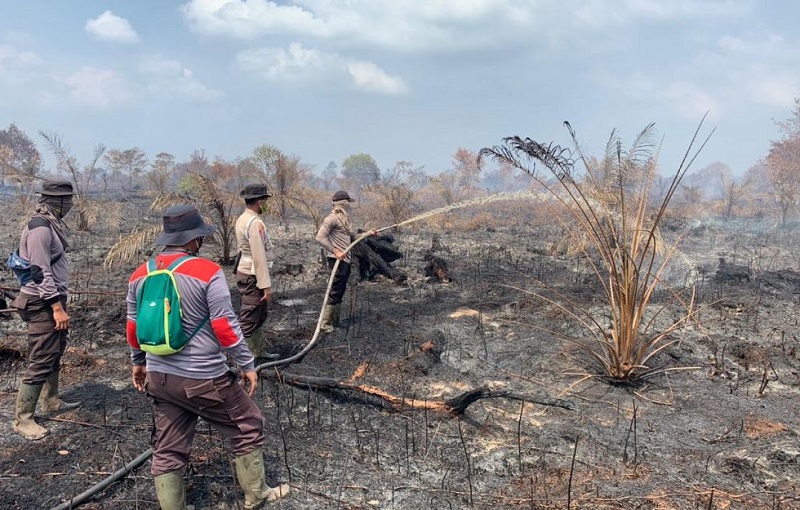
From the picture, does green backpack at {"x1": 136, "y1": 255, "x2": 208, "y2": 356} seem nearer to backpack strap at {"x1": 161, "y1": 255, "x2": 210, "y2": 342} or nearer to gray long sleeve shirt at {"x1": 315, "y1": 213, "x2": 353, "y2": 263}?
backpack strap at {"x1": 161, "y1": 255, "x2": 210, "y2": 342}

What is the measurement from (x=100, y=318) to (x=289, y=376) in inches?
152

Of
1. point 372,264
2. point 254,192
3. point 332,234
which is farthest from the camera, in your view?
point 372,264

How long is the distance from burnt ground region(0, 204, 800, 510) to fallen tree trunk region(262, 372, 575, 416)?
73 millimetres

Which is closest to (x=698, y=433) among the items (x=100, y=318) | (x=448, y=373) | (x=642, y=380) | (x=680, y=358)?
(x=642, y=380)

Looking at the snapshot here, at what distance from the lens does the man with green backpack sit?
2553mm

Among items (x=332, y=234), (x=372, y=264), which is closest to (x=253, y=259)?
(x=332, y=234)

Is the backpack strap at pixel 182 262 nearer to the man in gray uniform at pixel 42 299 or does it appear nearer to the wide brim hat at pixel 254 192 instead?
the man in gray uniform at pixel 42 299

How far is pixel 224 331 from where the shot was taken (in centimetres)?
262

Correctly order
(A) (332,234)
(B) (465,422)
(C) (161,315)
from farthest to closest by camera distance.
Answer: (A) (332,234)
(B) (465,422)
(C) (161,315)

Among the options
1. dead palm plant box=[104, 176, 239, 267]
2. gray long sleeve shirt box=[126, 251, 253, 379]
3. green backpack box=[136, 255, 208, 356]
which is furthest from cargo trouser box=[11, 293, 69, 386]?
dead palm plant box=[104, 176, 239, 267]

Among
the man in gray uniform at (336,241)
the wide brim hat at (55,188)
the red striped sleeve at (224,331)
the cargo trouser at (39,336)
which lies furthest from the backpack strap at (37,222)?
the man in gray uniform at (336,241)

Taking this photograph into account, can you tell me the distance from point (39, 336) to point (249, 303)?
5.80 ft

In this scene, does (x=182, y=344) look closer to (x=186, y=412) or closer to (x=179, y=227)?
(x=186, y=412)

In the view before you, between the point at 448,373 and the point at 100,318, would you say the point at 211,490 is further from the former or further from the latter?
the point at 100,318
